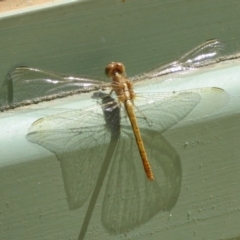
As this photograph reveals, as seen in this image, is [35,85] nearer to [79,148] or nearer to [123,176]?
[79,148]

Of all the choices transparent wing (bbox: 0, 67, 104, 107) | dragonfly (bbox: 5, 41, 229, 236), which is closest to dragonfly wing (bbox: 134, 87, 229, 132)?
dragonfly (bbox: 5, 41, 229, 236)

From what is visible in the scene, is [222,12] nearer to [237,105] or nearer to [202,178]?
[237,105]

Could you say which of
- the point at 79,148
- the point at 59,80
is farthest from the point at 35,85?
the point at 79,148

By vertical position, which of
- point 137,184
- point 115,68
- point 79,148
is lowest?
point 137,184

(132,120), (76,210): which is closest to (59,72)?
(132,120)

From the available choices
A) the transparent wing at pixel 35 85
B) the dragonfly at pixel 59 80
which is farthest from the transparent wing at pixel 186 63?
the transparent wing at pixel 35 85

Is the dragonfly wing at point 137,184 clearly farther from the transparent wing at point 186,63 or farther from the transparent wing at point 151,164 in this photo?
the transparent wing at point 186,63
